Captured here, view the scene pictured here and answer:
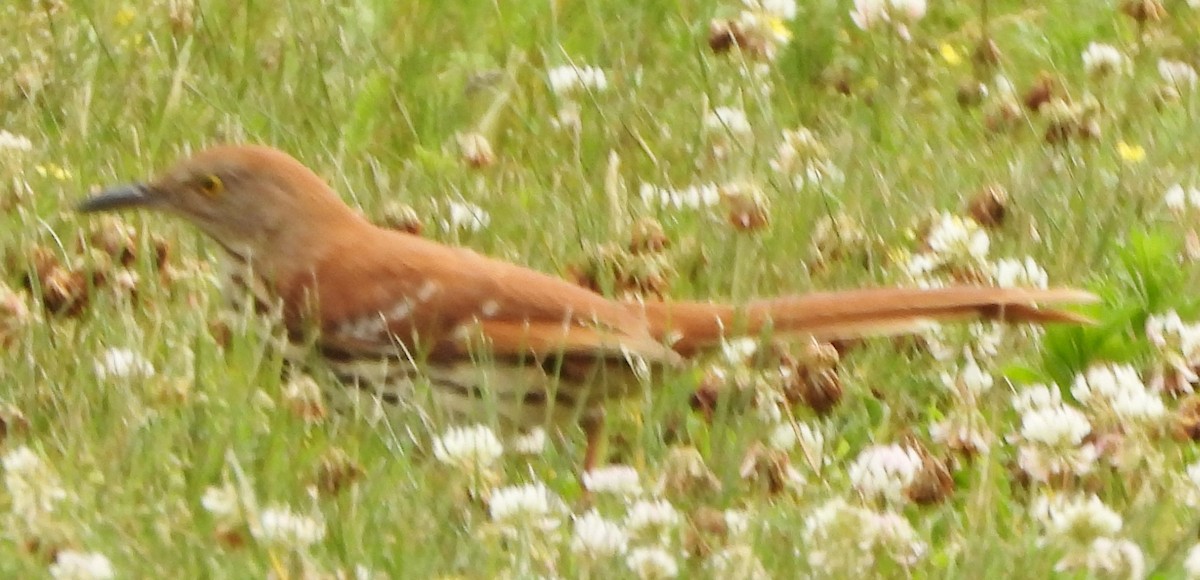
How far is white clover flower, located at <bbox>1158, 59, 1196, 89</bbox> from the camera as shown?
6105 mm

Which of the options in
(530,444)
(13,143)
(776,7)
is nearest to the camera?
(530,444)

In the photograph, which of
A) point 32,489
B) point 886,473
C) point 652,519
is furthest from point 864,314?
point 32,489

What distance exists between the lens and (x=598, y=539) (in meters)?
3.27

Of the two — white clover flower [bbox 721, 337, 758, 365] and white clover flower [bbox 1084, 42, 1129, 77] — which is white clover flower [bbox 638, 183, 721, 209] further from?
white clover flower [bbox 1084, 42, 1129, 77]

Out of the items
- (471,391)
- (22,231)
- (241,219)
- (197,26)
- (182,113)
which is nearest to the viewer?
(471,391)

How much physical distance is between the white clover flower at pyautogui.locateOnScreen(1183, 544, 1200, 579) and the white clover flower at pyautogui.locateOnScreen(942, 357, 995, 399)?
2.64 ft

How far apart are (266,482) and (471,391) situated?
0.55 m

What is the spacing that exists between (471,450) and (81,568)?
67 centimetres

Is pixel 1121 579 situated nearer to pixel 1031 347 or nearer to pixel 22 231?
pixel 1031 347

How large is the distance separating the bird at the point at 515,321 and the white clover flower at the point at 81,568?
0.99 metres

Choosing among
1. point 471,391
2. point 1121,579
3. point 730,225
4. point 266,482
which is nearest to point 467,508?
point 266,482

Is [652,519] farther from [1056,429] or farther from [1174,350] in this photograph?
[1174,350]

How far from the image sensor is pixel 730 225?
4.91m

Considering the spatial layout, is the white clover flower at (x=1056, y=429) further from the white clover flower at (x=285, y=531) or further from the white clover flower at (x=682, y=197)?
the white clover flower at (x=682, y=197)
